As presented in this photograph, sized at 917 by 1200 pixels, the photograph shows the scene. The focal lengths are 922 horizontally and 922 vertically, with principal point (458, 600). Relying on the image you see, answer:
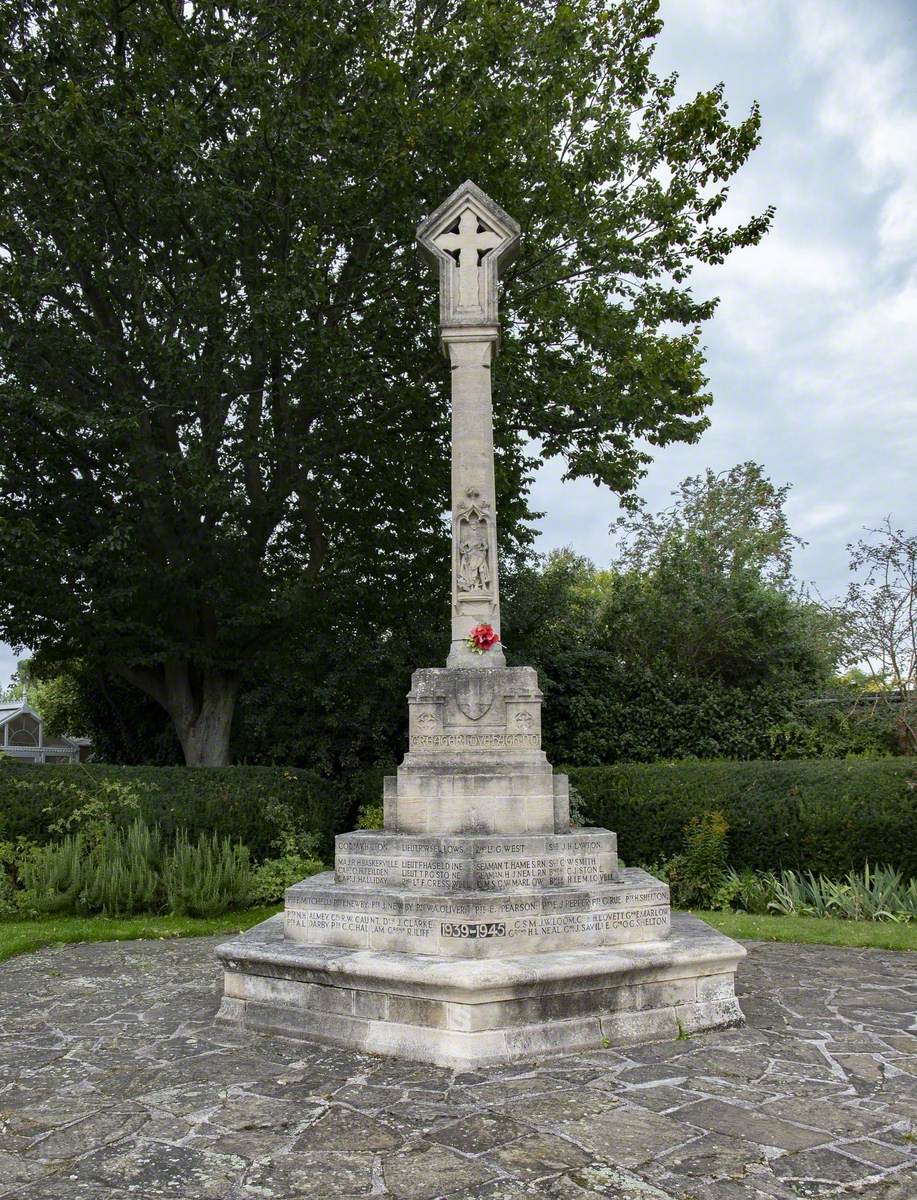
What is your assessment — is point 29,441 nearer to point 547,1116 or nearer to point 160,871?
point 160,871

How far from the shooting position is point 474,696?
7.12 m

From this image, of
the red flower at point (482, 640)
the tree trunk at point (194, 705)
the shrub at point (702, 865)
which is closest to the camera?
the red flower at point (482, 640)

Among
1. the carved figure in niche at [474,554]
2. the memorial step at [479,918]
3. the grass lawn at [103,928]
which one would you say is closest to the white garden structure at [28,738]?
the grass lawn at [103,928]

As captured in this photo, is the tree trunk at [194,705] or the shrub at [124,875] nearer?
the shrub at [124,875]

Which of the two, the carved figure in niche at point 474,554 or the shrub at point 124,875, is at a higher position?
the carved figure in niche at point 474,554

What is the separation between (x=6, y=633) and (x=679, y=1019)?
10711mm

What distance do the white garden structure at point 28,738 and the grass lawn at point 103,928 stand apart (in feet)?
46.9

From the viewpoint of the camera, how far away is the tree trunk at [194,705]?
13.7 meters

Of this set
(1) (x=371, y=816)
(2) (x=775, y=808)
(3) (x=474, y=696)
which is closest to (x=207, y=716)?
(1) (x=371, y=816)

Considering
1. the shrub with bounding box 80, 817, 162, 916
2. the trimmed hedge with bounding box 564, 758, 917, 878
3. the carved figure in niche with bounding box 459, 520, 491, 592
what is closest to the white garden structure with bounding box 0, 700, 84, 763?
the shrub with bounding box 80, 817, 162, 916

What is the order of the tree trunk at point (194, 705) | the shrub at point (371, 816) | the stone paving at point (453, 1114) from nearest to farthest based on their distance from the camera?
the stone paving at point (453, 1114)
the shrub at point (371, 816)
the tree trunk at point (194, 705)

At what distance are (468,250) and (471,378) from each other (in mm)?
1219

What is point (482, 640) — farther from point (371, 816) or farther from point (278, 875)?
point (371, 816)

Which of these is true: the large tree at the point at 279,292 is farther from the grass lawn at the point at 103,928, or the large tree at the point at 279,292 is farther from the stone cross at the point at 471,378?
the grass lawn at the point at 103,928
